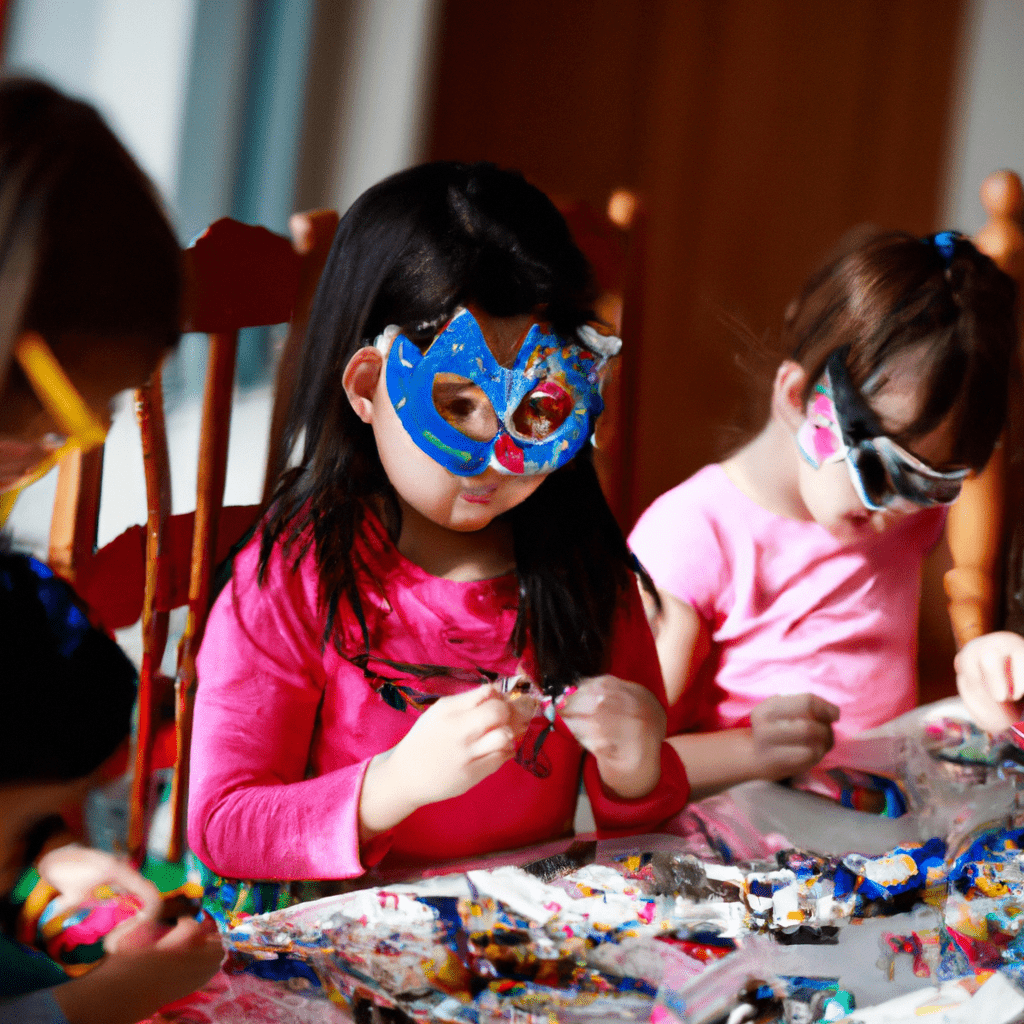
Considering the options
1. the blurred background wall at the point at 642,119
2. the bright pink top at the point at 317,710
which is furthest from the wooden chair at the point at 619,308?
the bright pink top at the point at 317,710

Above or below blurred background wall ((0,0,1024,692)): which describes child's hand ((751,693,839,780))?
below

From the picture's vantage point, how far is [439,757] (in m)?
0.44

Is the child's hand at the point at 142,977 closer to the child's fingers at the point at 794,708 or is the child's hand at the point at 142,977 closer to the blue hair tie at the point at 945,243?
the child's fingers at the point at 794,708

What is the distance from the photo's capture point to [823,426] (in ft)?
1.92

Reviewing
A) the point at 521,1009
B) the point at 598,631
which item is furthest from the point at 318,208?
the point at 521,1009

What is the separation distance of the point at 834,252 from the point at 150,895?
510mm

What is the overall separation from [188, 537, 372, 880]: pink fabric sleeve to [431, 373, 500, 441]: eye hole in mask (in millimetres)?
94

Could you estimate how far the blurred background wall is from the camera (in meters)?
0.49

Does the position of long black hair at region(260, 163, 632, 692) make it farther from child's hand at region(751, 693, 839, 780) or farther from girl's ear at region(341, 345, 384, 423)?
child's hand at region(751, 693, 839, 780)

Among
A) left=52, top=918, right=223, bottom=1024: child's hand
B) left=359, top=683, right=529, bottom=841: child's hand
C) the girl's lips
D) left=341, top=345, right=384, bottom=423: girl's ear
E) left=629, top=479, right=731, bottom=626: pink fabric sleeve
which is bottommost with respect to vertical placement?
left=52, top=918, right=223, bottom=1024: child's hand

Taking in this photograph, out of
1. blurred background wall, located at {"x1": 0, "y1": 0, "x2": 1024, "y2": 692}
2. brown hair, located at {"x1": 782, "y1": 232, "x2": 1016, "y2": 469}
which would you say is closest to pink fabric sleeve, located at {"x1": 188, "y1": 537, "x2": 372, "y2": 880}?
blurred background wall, located at {"x1": 0, "y1": 0, "x2": 1024, "y2": 692}

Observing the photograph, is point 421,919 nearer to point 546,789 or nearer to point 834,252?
point 546,789

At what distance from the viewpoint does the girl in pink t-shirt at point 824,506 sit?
584mm

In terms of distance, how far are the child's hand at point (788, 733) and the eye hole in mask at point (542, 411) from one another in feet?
0.79
